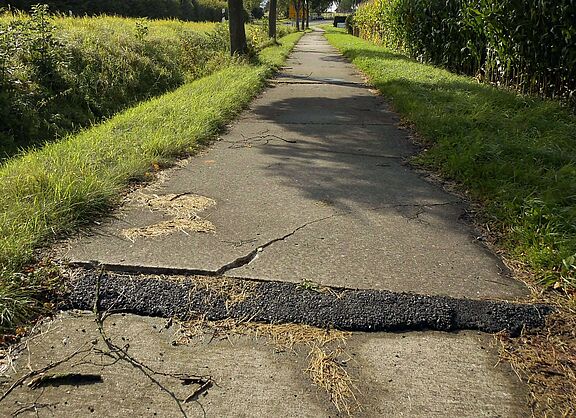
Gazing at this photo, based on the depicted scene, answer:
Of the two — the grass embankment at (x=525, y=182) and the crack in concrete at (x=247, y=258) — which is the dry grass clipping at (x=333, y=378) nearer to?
the grass embankment at (x=525, y=182)

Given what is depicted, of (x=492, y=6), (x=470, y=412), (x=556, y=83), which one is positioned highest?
(x=492, y=6)

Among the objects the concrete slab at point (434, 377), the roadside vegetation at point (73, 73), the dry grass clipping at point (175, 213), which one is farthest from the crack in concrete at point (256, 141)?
the concrete slab at point (434, 377)

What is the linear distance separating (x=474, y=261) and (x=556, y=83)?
5975 mm

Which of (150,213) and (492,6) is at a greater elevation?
(492,6)

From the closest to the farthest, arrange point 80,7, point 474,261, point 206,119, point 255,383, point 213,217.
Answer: point 255,383 → point 474,261 → point 213,217 → point 206,119 → point 80,7

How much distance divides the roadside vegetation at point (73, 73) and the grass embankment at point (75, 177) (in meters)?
1.80

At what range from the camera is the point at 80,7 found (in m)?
30.2

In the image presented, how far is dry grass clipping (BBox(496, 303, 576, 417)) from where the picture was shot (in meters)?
2.01

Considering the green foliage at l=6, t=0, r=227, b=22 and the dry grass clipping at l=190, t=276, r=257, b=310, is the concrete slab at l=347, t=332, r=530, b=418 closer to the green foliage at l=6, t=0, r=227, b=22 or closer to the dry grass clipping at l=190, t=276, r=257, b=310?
the dry grass clipping at l=190, t=276, r=257, b=310

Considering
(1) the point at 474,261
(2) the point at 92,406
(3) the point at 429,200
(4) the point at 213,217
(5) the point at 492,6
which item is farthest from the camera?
(5) the point at 492,6

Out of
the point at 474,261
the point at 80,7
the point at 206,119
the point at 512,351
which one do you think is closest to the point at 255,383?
the point at 512,351

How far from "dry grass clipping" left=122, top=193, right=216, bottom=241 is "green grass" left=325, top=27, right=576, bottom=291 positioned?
2181 mm

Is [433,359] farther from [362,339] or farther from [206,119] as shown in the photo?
[206,119]

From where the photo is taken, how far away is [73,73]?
9906mm
